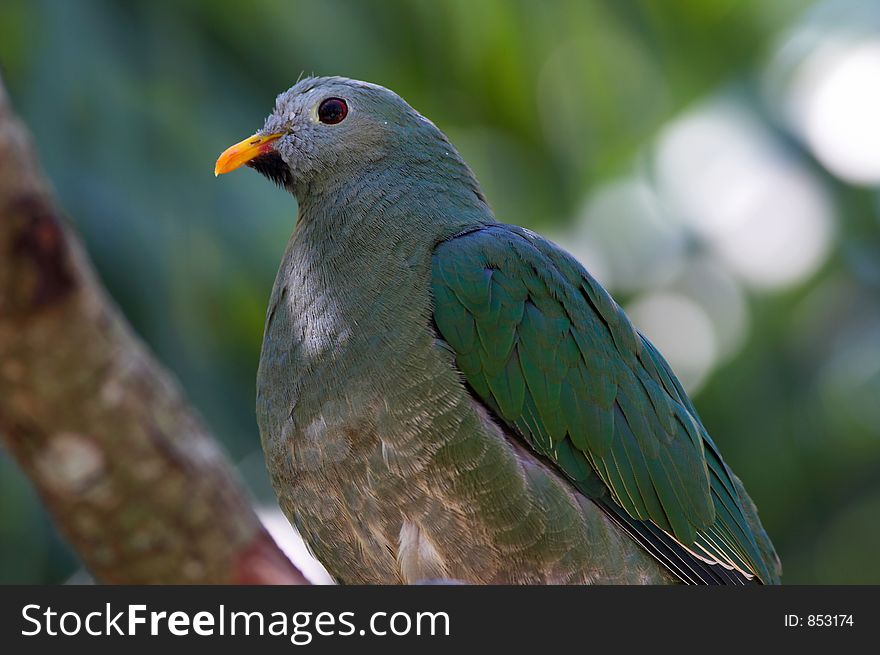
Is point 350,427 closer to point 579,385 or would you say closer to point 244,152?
point 579,385

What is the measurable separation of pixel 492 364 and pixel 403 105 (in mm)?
1229

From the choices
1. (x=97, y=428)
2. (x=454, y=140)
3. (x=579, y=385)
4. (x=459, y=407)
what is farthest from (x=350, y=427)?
(x=454, y=140)

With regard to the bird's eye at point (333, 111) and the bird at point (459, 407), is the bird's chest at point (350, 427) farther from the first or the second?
the bird's eye at point (333, 111)

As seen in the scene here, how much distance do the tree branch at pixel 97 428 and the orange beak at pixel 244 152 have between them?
1655mm

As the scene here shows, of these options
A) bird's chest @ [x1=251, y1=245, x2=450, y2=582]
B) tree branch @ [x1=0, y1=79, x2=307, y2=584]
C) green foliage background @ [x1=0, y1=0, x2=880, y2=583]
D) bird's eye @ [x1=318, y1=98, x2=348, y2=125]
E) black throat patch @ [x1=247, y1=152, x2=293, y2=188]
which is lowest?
tree branch @ [x1=0, y1=79, x2=307, y2=584]

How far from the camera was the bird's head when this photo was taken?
403cm

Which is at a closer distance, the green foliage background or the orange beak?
the orange beak

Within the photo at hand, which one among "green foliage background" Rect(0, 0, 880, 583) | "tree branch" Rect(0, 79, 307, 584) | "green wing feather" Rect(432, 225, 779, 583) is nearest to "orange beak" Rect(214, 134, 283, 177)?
"green wing feather" Rect(432, 225, 779, 583)

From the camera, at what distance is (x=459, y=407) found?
3.28 meters

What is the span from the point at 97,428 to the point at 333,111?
205cm

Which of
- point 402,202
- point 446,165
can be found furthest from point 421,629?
point 446,165

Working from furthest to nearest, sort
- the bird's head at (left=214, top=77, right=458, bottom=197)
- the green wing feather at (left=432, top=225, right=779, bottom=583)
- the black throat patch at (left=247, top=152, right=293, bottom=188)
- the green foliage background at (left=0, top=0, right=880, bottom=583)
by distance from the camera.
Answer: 1. the green foliage background at (left=0, top=0, right=880, bottom=583)
2. the black throat patch at (left=247, top=152, right=293, bottom=188)
3. the bird's head at (left=214, top=77, right=458, bottom=197)
4. the green wing feather at (left=432, top=225, right=779, bottom=583)

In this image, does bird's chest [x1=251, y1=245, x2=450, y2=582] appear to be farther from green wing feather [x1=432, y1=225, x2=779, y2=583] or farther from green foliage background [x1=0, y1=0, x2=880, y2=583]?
green foliage background [x1=0, y1=0, x2=880, y2=583]

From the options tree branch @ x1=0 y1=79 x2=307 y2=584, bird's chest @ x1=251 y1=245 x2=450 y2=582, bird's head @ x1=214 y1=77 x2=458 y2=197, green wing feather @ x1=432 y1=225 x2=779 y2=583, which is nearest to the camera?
tree branch @ x1=0 y1=79 x2=307 y2=584
